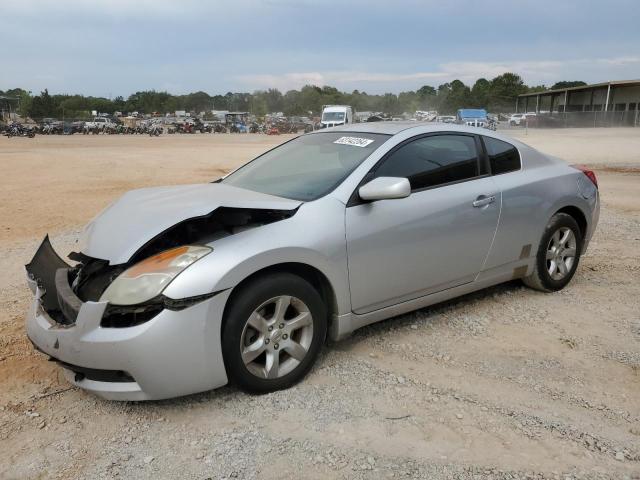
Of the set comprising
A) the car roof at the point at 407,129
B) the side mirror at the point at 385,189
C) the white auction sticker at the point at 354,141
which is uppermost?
the car roof at the point at 407,129

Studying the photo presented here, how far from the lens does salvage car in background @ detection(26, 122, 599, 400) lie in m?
2.90

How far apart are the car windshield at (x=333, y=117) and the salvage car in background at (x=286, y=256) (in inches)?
1457

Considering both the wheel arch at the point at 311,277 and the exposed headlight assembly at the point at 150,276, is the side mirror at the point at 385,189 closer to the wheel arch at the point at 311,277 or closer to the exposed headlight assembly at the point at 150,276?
the wheel arch at the point at 311,277

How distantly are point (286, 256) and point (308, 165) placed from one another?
3.79ft

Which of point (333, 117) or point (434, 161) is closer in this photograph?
point (434, 161)

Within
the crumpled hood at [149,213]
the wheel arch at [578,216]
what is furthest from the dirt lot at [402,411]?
the crumpled hood at [149,213]

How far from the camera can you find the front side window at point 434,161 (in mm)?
3902

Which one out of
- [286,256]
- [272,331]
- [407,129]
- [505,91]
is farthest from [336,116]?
[505,91]

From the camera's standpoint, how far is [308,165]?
4.15 m

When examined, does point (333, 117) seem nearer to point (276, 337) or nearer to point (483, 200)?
point (483, 200)

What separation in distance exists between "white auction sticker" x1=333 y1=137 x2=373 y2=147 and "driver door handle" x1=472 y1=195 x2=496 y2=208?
906 mm

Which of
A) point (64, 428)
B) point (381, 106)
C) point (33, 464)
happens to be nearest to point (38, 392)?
point (64, 428)

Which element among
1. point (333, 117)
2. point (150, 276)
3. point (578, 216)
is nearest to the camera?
point (150, 276)

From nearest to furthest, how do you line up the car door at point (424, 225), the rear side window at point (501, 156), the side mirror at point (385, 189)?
the side mirror at point (385, 189), the car door at point (424, 225), the rear side window at point (501, 156)
